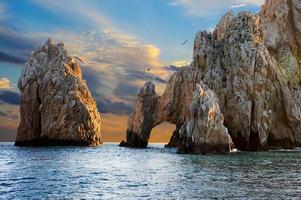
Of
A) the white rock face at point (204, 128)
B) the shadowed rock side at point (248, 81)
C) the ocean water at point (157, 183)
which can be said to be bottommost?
the ocean water at point (157, 183)

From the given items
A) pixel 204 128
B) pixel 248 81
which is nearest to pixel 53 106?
pixel 248 81

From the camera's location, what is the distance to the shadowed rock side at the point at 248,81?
98.6 meters

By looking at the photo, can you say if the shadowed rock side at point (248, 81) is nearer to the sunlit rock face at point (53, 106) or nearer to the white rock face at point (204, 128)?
the white rock face at point (204, 128)

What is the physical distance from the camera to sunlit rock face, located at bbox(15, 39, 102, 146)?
12269cm

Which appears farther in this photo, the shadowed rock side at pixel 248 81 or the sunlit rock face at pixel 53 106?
the sunlit rock face at pixel 53 106

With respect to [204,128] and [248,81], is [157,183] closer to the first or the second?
[204,128]

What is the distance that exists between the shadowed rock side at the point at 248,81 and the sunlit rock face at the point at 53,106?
1350cm

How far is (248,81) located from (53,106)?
5521 cm

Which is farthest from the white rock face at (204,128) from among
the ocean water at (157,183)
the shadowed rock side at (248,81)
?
the ocean water at (157,183)

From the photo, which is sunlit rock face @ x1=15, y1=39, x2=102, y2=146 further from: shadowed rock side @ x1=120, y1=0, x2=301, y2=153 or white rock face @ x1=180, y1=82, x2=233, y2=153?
white rock face @ x1=180, y1=82, x2=233, y2=153

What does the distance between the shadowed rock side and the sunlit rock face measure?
531 inches

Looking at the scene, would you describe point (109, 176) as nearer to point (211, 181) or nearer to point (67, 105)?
point (211, 181)

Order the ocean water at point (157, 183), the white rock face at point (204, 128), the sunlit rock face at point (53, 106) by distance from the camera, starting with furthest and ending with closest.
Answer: the sunlit rock face at point (53, 106)
the white rock face at point (204, 128)
the ocean water at point (157, 183)

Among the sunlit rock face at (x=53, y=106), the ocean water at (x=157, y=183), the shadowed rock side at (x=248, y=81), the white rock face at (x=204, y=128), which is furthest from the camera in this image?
the sunlit rock face at (x=53, y=106)
